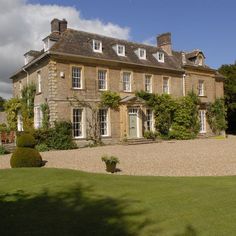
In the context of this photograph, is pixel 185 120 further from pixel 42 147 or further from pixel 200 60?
pixel 42 147

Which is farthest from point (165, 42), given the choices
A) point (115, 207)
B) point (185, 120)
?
point (115, 207)

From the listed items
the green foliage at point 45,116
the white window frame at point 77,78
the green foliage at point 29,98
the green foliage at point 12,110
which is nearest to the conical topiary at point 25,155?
the green foliage at point 45,116

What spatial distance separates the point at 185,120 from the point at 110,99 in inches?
302

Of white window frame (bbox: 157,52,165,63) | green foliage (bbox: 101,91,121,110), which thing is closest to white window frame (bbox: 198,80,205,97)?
white window frame (bbox: 157,52,165,63)

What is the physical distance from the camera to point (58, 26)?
25797mm

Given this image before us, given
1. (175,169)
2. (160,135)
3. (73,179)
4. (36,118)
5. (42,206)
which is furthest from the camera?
(160,135)

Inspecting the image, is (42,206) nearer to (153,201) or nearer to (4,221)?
(4,221)

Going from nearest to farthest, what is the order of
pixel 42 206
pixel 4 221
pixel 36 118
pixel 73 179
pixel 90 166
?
pixel 4 221 → pixel 42 206 → pixel 73 179 → pixel 90 166 → pixel 36 118

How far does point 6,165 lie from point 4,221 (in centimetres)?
936

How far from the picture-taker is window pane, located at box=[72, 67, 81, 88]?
76.5ft

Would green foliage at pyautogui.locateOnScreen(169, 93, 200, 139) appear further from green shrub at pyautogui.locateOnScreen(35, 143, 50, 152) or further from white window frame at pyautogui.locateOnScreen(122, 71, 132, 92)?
green shrub at pyautogui.locateOnScreen(35, 143, 50, 152)

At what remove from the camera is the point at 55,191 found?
8.15m

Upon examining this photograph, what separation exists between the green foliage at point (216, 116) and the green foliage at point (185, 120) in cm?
263

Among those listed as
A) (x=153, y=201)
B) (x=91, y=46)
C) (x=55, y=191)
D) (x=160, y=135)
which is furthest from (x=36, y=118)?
(x=153, y=201)
